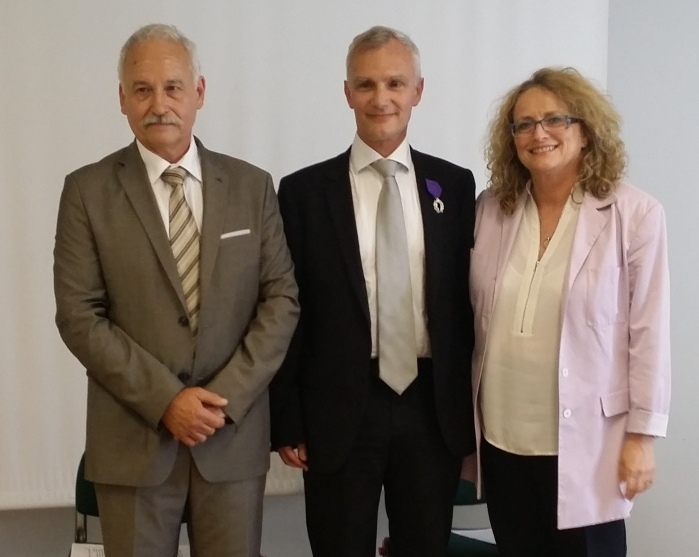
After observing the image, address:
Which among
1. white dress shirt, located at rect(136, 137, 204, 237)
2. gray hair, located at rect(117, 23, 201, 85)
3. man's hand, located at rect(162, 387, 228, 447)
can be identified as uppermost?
gray hair, located at rect(117, 23, 201, 85)

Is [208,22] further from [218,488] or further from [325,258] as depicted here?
[218,488]

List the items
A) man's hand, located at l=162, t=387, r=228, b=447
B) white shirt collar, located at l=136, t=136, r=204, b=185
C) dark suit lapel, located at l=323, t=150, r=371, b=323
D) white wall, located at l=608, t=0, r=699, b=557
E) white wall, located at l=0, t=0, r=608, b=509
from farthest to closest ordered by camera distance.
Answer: white wall, located at l=608, t=0, r=699, b=557 → white wall, located at l=0, t=0, r=608, b=509 → dark suit lapel, located at l=323, t=150, r=371, b=323 → white shirt collar, located at l=136, t=136, r=204, b=185 → man's hand, located at l=162, t=387, r=228, b=447

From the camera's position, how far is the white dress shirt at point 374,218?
183 cm

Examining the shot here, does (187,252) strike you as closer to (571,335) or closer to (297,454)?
(297,454)

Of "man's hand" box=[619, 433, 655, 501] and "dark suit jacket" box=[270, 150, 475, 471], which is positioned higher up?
"dark suit jacket" box=[270, 150, 475, 471]

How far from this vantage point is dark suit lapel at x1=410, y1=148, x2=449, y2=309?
183cm

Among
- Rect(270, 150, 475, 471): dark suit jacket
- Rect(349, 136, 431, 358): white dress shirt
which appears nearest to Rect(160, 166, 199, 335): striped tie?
Rect(270, 150, 475, 471): dark suit jacket

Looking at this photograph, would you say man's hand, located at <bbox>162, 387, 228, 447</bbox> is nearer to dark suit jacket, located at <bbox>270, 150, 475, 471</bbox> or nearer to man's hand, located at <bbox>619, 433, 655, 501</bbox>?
dark suit jacket, located at <bbox>270, 150, 475, 471</bbox>

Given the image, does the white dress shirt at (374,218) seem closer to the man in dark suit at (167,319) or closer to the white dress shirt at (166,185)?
the man in dark suit at (167,319)

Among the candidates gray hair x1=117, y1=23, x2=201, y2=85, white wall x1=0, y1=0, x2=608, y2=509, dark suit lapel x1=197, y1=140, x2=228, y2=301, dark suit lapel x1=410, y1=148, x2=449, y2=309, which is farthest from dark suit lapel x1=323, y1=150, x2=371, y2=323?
white wall x1=0, y1=0, x2=608, y2=509

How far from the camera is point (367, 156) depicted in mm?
1884

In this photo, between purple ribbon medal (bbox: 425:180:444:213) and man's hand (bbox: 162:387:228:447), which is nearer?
man's hand (bbox: 162:387:228:447)

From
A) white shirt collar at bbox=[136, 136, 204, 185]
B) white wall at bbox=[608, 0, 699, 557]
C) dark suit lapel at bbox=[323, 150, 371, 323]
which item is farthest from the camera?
white wall at bbox=[608, 0, 699, 557]

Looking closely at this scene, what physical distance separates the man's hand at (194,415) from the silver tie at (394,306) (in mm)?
445
